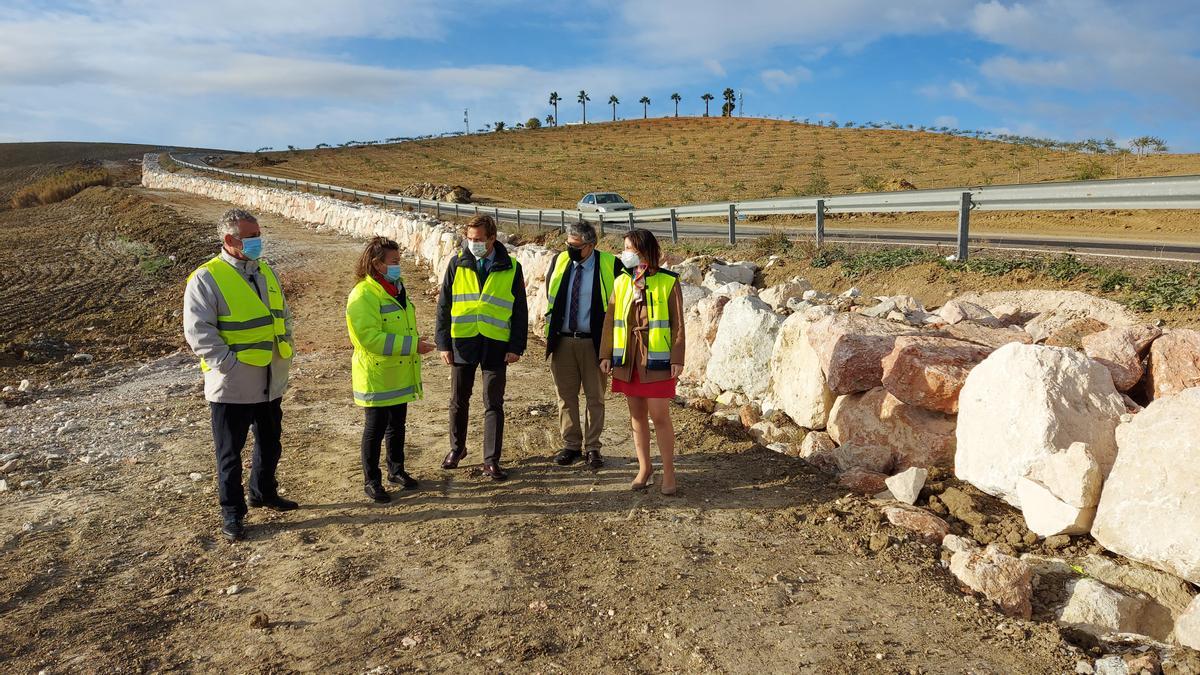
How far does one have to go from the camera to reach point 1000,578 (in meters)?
3.76

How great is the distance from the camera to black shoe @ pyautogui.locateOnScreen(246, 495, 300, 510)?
4961 millimetres

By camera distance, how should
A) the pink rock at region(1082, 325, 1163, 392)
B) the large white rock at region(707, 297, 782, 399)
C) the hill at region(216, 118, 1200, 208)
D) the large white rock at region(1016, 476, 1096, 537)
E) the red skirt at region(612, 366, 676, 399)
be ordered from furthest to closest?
the hill at region(216, 118, 1200, 208)
the large white rock at region(707, 297, 782, 399)
the red skirt at region(612, 366, 676, 399)
the pink rock at region(1082, 325, 1163, 392)
the large white rock at region(1016, 476, 1096, 537)

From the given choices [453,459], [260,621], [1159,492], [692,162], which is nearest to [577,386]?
[453,459]

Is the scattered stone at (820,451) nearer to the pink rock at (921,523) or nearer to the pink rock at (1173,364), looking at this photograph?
the pink rock at (921,523)

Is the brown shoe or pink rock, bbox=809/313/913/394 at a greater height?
pink rock, bbox=809/313/913/394

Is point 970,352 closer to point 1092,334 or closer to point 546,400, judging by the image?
point 1092,334

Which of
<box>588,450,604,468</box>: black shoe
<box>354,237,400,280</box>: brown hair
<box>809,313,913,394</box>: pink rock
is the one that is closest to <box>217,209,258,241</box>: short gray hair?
<box>354,237,400,280</box>: brown hair

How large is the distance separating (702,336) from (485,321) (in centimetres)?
315

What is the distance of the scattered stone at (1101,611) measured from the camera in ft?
11.7

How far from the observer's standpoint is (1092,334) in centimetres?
520

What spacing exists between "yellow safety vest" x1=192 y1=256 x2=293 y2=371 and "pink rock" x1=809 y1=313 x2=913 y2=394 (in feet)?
12.8

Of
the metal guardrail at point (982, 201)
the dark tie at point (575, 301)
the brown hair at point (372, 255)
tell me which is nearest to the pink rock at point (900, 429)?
the dark tie at point (575, 301)

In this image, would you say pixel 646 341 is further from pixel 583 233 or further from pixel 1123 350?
pixel 1123 350

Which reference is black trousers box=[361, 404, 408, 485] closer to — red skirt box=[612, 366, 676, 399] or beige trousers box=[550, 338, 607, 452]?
beige trousers box=[550, 338, 607, 452]
